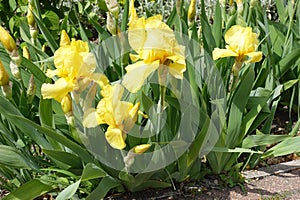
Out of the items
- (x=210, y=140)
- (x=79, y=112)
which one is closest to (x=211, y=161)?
(x=210, y=140)

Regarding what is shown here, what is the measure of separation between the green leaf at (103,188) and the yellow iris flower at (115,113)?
262 mm

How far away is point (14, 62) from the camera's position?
163 cm

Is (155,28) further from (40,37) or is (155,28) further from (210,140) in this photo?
A: (40,37)

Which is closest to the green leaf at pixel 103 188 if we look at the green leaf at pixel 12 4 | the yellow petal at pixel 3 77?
the yellow petal at pixel 3 77

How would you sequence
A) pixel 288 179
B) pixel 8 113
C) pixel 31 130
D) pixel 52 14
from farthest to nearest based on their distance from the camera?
pixel 52 14
pixel 288 179
pixel 31 130
pixel 8 113

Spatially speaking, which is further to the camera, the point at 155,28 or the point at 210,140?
the point at 210,140

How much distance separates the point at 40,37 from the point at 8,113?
1.29m

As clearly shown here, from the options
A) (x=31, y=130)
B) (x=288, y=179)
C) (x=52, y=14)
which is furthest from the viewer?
(x=52, y=14)

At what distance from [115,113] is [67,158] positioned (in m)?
0.38

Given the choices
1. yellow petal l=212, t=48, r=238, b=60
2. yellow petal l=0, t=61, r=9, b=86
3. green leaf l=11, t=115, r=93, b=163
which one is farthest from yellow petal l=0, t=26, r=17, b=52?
yellow petal l=212, t=48, r=238, b=60

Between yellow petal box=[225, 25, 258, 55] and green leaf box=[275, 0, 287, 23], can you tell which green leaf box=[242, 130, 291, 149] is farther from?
green leaf box=[275, 0, 287, 23]

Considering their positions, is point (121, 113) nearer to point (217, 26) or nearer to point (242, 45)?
point (242, 45)

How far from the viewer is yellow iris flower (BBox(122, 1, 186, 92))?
1340 mm

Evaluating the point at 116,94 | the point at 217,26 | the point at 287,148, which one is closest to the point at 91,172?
the point at 116,94
